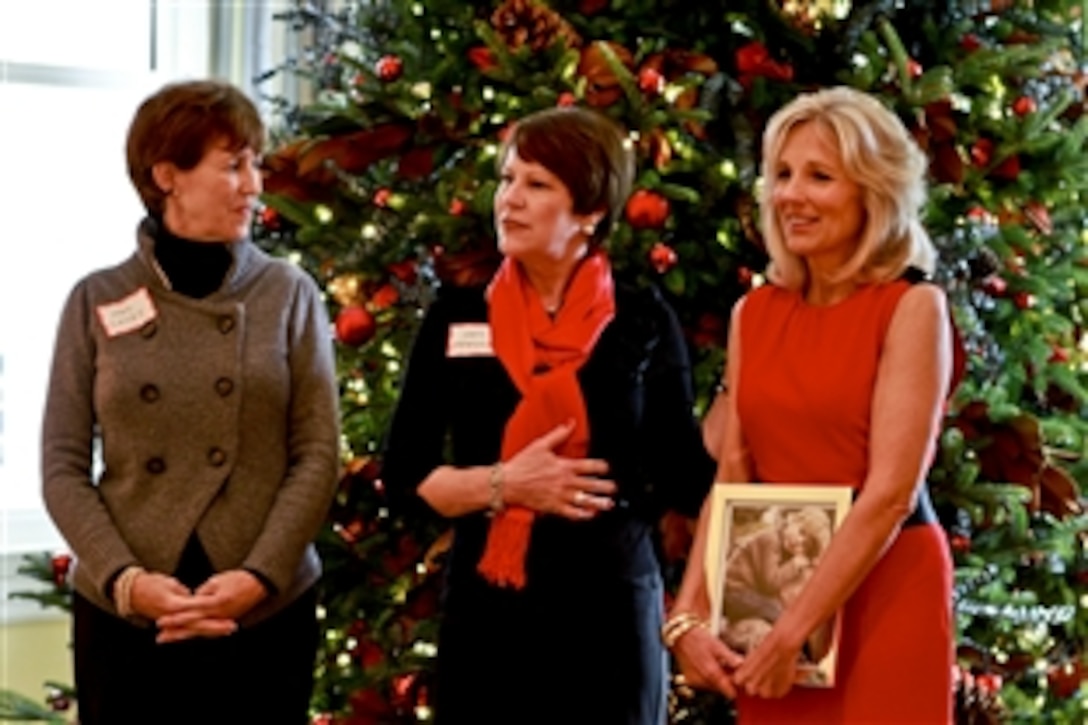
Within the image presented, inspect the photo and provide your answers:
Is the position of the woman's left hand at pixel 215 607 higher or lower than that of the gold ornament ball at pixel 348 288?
lower

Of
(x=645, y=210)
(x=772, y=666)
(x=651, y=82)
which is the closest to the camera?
(x=772, y=666)

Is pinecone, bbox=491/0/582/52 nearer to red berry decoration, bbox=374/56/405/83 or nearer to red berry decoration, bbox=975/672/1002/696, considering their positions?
red berry decoration, bbox=374/56/405/83

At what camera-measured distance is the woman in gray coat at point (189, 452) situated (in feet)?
9.14

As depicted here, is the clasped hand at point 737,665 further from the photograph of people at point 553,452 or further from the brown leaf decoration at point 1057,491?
the brown leaf decoration at point 1057,491

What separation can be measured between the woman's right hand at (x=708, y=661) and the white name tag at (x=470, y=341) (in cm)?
51

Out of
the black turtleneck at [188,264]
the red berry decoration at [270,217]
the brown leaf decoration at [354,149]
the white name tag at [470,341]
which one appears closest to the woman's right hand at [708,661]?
the white name tag at [470,341]

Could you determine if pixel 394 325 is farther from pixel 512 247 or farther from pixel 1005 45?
pixel 1005 45

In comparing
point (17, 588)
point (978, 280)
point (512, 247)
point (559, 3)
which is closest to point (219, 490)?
point (512, 247)

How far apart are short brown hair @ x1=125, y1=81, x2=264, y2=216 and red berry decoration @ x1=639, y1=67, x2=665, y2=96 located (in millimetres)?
825

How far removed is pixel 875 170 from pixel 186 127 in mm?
996

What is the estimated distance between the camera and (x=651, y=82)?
11.2 feet

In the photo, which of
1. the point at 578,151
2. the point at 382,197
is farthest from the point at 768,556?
the point at 382,197

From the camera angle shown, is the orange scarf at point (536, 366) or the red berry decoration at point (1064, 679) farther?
the red berry decoration at point (1064, 679)

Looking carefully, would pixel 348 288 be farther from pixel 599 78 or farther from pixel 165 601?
pixel 165 601
